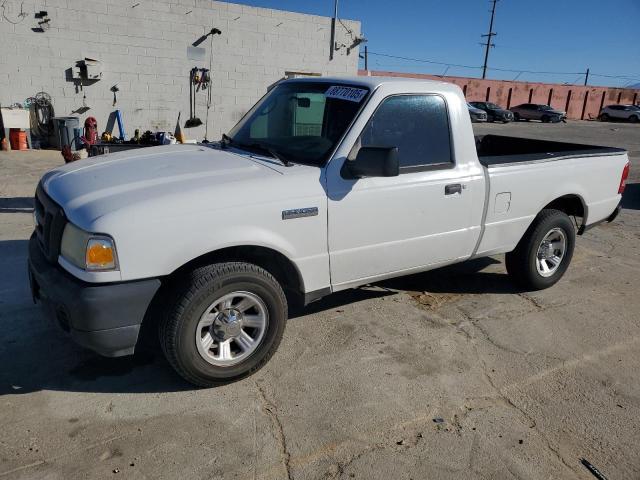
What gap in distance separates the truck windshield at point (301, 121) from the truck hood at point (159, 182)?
0.75 feet

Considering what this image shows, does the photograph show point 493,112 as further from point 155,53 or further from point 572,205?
point 572,205

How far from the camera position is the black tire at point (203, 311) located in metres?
2.95

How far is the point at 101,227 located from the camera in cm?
270

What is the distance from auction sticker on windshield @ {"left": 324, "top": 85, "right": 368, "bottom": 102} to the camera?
3680mm

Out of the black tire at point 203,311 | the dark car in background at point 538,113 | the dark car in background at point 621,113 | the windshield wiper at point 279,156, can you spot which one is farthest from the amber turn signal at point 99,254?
the dark car in background at point 621,113

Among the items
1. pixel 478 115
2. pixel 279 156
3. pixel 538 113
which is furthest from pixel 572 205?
pixel 538 113

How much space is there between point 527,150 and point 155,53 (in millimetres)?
10806

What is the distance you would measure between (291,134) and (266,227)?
1.08 meters

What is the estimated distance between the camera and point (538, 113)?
37375 mm

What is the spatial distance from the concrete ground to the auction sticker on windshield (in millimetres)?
1756

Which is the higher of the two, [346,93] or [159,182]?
[346,93]

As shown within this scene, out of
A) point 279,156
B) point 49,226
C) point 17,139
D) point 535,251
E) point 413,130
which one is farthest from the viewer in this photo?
point 17,139

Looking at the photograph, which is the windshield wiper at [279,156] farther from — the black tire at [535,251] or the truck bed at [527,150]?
the black tire at [535,251]

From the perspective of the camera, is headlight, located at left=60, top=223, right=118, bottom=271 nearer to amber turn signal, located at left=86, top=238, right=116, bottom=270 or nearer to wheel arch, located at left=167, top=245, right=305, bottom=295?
amber turn signal, located at left=86, top=238, right=116, bottom=270
